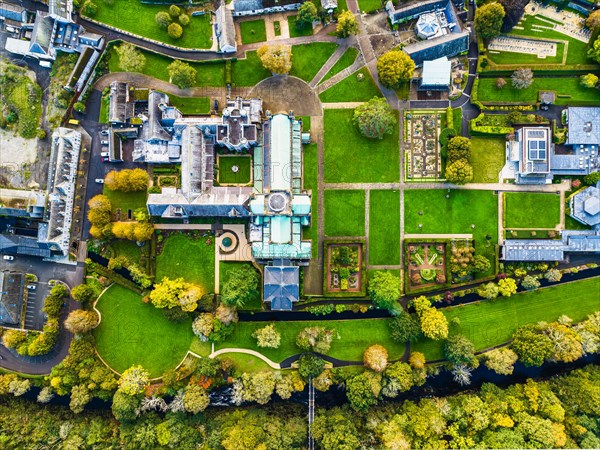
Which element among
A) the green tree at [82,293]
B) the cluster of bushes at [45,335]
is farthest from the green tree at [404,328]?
the cluster of bushes at [45,335]

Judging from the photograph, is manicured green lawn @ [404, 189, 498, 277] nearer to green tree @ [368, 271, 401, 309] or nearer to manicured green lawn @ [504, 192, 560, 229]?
manicured green lawn @ [504, 192, 560, 229]

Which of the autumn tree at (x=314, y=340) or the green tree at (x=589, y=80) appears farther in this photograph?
the green tree at (x=589, y=80)

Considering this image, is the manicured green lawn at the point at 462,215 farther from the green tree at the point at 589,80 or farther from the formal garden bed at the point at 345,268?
the green tree at the point at 589,80

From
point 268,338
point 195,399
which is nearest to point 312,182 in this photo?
point 268,338

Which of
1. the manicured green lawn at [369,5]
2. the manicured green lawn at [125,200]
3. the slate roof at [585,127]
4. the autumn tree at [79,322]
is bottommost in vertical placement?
the autumn tree at [79,322]

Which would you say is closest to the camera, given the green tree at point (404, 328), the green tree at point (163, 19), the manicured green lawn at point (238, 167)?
the green tree at point (404, 328)

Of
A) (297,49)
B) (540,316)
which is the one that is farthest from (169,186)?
(540,316)

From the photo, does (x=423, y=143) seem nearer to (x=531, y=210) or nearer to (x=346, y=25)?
(x=531, y=210)
